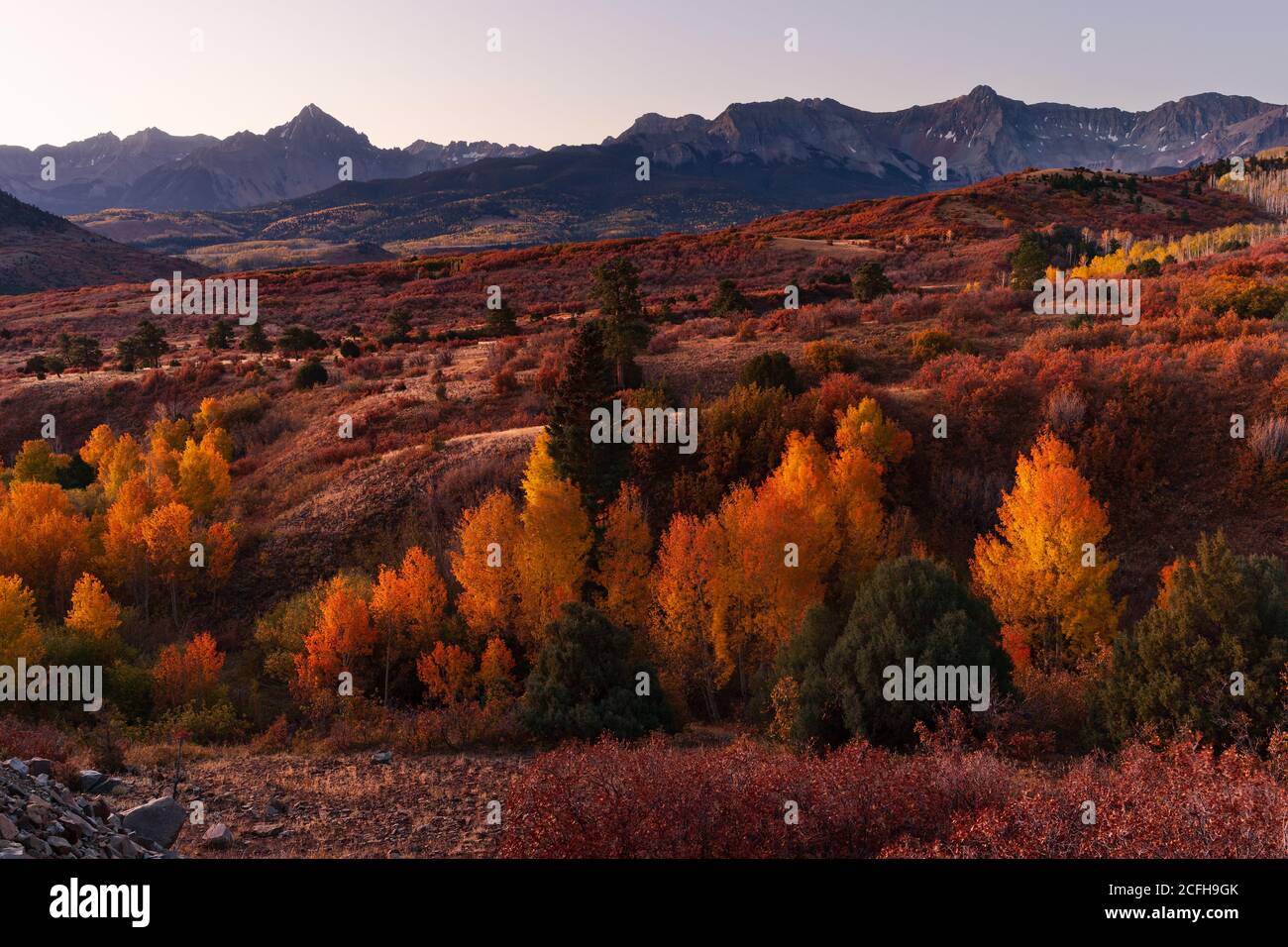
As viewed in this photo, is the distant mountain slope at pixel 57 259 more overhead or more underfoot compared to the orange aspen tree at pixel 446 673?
more overhead

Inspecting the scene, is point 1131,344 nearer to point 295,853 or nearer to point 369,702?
point 369,702

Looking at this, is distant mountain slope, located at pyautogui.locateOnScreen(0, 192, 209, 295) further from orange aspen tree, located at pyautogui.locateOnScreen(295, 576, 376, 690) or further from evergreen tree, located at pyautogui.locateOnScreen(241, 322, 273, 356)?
orange aspen tree, located at pyautogui.locateOnScreen(295, 576, 376, 690)

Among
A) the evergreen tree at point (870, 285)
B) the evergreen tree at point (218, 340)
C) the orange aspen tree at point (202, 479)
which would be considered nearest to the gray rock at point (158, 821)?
the orange aspen tree at point (202, 479)

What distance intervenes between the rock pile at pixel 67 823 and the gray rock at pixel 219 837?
47 centimetres

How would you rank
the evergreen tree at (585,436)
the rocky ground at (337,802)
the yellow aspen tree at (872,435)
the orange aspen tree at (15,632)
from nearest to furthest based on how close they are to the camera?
the rocky ground at (337,802) < the orange aspen tree at (15,632) < the evergreen tree at (585,436) < the yellow aspen tree at (872,435)

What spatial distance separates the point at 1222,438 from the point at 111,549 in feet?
154

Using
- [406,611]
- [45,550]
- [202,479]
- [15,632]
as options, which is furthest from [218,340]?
[406,611]

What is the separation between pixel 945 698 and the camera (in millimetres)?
17469

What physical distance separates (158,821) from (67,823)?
252 centimetres

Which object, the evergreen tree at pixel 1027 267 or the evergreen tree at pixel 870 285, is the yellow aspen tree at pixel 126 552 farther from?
the evergreen tree at pixel 1027 267

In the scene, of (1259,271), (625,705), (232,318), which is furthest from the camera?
(232,318)

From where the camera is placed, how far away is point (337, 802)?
14.6 meters

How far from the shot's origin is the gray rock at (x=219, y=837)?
11969 millimetres
